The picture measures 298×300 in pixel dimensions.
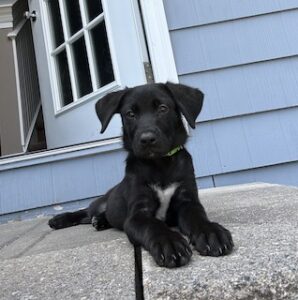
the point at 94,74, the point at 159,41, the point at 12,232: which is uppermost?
the point at 159,41

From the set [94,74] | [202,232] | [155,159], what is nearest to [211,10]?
[94,74]

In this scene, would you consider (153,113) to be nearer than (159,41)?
Yes

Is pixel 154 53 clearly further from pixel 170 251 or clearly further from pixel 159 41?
pixel 170 251

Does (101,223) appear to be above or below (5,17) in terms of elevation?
below

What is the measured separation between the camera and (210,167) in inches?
123

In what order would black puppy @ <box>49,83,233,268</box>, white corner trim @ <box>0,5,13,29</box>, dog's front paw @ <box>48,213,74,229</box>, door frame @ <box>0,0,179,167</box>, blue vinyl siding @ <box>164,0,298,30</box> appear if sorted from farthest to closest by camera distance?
white corner trim @ <box>0,5,13,29</box>, blue vinyl siding @ <box>164,0,298,30</box>, door frame @ <box>0,0,179,167</box>, dog's front paw @ <box>48,213,74,229</box>, black puppy @ <box>49,83,233,268</box>

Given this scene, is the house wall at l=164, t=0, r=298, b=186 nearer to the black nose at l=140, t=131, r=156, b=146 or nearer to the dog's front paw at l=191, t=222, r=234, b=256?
the black nose at l=140, t=131, r=156, b=146

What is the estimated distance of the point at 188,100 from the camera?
181 centimetres

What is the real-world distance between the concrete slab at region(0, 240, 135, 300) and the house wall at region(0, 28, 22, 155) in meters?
3.72

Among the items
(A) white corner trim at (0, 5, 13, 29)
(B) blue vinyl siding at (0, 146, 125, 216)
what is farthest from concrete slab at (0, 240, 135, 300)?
(A) white corner trim at (0, 5, 13, 29)

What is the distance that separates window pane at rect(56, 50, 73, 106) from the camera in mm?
3557

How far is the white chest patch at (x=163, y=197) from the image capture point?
1.75 m

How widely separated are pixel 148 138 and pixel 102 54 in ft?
6.07

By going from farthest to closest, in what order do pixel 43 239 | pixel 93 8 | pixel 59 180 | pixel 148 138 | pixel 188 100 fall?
1. pixel 93 8
2. pixel 59 180
3. pixel 43 239
4. pixel 188 100
5. pixel 148 138
